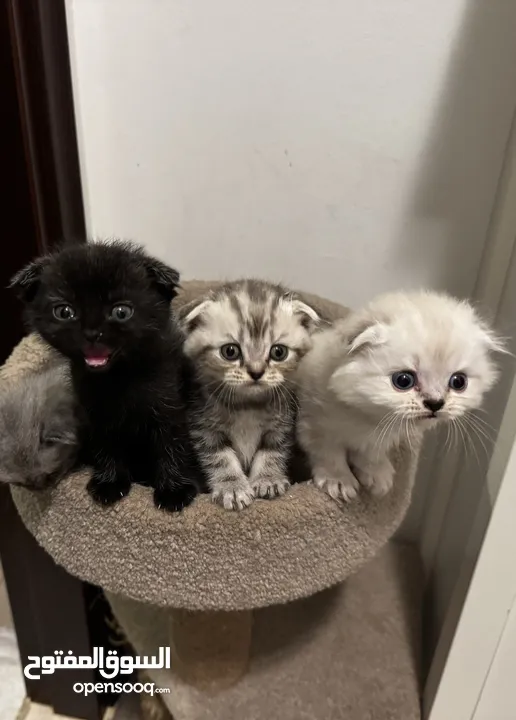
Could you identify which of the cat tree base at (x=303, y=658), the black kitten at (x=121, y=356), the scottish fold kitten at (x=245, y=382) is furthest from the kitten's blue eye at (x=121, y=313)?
the cat tree base at (x=303, y=658)

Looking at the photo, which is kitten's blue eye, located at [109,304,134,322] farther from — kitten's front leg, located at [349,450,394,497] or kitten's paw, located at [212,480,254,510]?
kitten's front leg, located at [349,450,394,497]

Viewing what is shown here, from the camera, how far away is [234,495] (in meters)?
0.79

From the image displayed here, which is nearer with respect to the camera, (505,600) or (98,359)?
(98,359)

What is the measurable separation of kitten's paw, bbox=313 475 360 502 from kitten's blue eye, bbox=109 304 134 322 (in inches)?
12.2

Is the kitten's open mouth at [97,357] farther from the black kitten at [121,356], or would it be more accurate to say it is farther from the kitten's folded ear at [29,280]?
the kitten's folded ear at [29,280]

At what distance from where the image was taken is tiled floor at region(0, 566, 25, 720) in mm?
1254

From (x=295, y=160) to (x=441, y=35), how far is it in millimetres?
276

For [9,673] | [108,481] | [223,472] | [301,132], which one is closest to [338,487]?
[223,472]

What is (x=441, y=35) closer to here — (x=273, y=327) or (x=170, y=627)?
(x=273, y=327)

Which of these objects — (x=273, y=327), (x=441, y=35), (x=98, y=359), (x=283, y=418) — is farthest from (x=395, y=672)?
(x=441, y=35)

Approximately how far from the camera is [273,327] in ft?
2.71

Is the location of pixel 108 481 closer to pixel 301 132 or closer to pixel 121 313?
pixel 121 313

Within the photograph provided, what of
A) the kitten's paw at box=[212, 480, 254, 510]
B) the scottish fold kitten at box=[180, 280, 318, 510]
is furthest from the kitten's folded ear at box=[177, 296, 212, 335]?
the kitten's paw at box=[212, 480, 254, 510]

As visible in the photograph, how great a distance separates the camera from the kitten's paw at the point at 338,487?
31.2 inches
